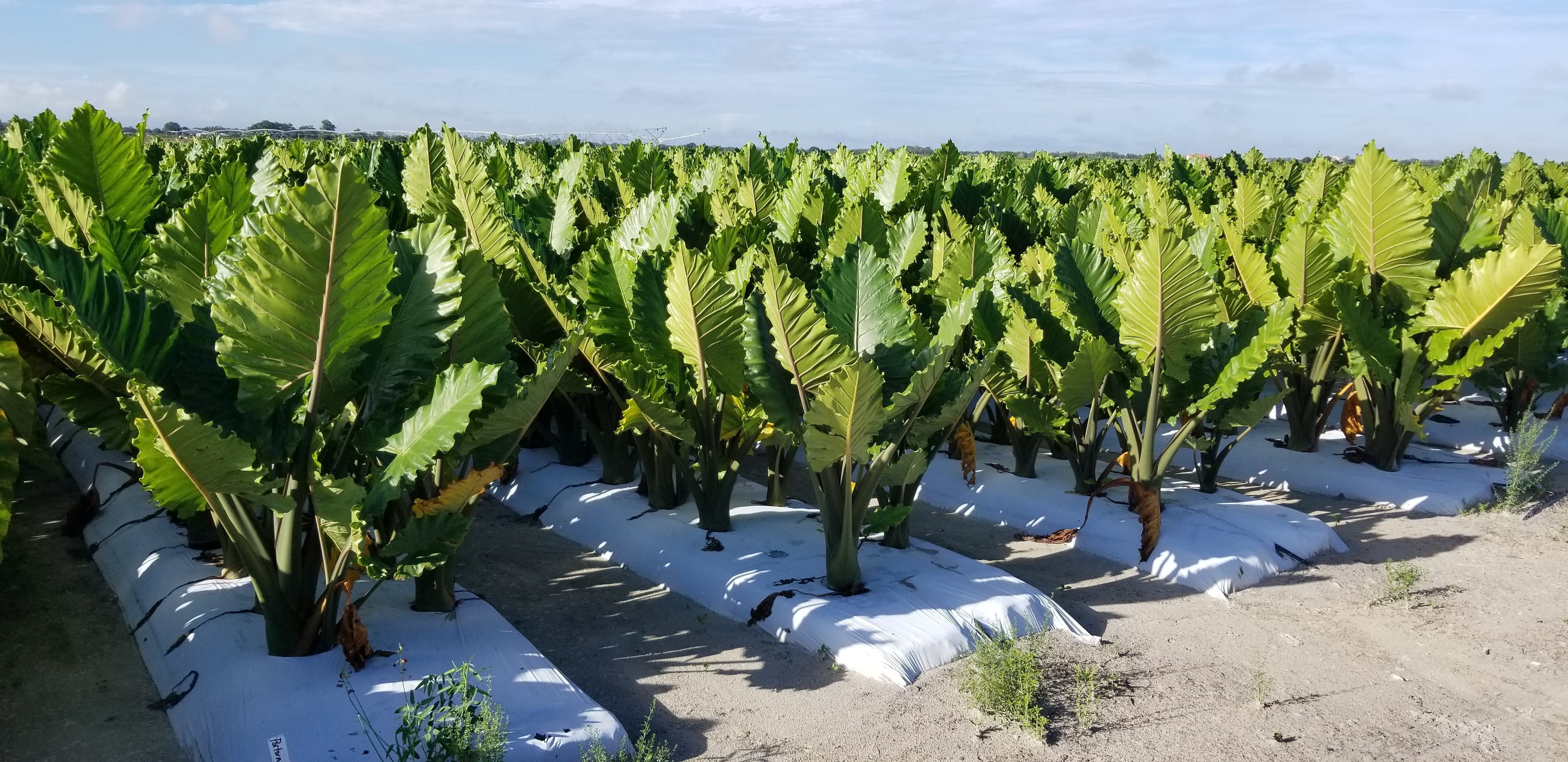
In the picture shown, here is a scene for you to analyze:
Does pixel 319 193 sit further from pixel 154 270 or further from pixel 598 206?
pixel 598 206

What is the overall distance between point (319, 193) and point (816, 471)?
205cm

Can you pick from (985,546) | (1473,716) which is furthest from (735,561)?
(1473,716)

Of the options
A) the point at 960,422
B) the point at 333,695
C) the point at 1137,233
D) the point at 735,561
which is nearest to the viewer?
the point at 333,695

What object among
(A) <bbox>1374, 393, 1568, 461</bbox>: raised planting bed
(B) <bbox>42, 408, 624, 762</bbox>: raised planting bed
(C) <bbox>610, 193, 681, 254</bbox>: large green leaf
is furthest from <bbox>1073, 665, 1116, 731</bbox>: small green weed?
(A) <bbox>1374, 393, 1568, 461</bbox>: raised planting bed

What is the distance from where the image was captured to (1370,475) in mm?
6859

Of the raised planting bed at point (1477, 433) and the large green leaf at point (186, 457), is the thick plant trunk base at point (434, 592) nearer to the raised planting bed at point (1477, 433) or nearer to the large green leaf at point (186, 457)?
the large green leaf at point (186, 457)

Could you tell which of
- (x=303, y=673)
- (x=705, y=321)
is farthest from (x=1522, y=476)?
(x=303, y=673)

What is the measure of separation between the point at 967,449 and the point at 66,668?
163 inches

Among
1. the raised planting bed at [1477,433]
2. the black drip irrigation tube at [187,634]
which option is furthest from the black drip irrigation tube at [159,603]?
the raised planting bed at [1477,433]

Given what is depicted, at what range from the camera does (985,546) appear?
595 centimetres

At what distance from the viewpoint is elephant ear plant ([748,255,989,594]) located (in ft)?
13.2

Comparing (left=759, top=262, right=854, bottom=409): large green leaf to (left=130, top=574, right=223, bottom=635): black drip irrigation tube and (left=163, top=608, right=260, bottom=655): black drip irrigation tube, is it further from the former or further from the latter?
(left=130, top=574, right=223, bottom=635): black drip irrigation tube

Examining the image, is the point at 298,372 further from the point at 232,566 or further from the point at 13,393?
the point at 232,566

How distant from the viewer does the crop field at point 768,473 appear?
139 inches
